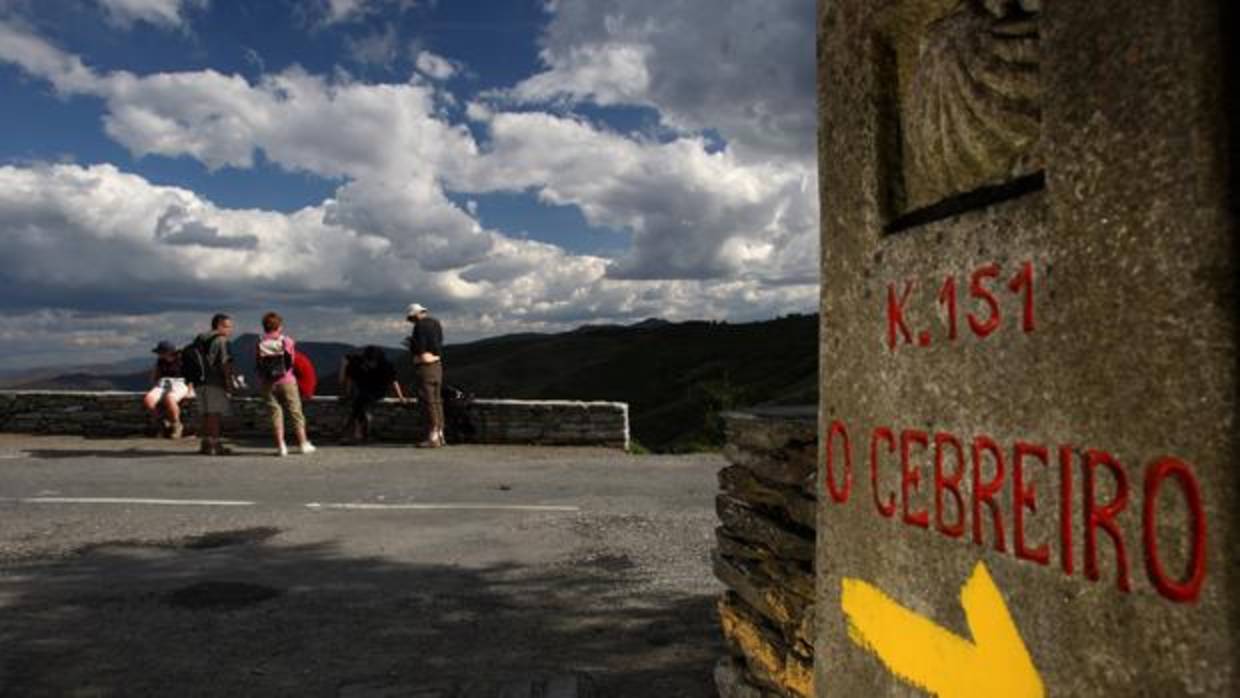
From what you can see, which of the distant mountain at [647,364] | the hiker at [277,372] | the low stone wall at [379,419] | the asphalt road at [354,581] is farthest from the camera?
the distant mountain at [647,364]

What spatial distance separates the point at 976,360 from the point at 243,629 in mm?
4321

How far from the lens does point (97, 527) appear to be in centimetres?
775

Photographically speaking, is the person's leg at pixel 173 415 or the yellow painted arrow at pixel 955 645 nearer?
the yellow painted arrow at pixel 955 645

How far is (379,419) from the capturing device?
13.3 metres

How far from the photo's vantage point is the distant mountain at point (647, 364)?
42.0 m

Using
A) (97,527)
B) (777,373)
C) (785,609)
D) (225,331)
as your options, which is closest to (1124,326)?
(785,609)

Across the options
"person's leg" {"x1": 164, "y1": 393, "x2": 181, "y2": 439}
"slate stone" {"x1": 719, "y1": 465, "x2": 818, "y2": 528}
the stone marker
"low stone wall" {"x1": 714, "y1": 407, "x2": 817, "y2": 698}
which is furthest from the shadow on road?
"person's leg" {"x1": 164, "y1": 393, "x2": 181, "y2": 439}

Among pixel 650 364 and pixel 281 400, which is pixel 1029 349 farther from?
pixel 650 364

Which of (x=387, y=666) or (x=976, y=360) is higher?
(x=976, y=360)

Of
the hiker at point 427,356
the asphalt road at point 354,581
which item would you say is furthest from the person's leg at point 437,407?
the asphalt road at point 354,581

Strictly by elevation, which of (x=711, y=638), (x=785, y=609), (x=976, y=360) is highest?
(x=976, y=360)

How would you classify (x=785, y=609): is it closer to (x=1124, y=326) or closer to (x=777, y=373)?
(x=1124, y=326)

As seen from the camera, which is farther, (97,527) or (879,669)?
(97,527)

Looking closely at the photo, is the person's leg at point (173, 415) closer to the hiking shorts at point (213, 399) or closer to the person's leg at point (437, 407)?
the hiking shorts at point (213, 399)
